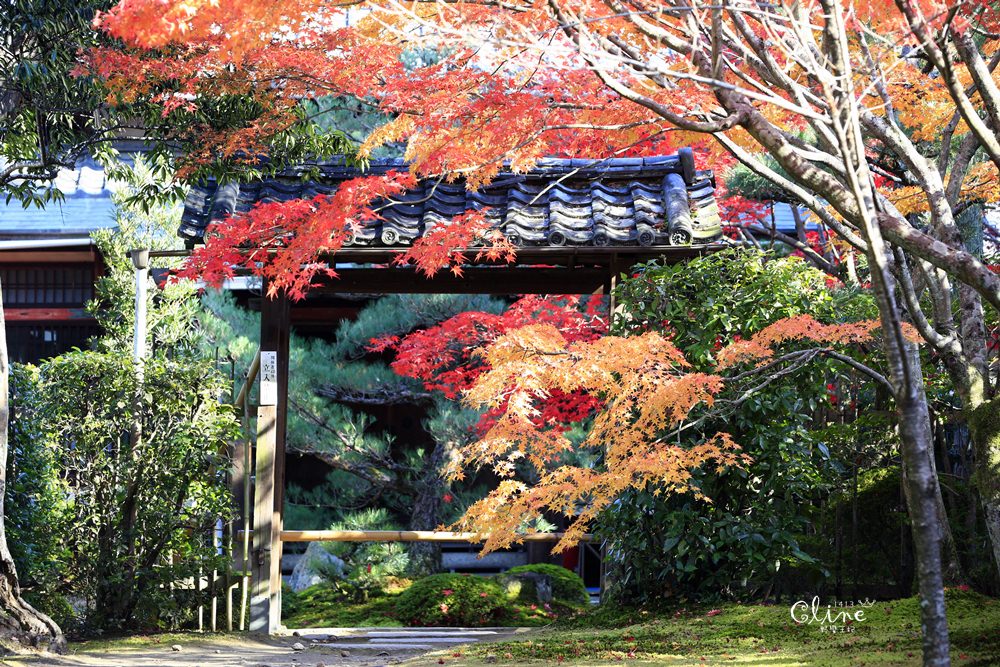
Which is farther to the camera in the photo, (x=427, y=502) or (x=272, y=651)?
(x=427, y=502)

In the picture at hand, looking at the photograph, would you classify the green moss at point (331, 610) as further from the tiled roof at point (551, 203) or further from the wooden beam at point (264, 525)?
the tiled roof at point (551, 203)

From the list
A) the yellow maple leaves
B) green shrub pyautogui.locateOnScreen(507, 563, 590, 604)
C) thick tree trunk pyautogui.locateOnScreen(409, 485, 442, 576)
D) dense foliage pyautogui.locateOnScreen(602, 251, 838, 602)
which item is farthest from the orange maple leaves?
thick tree trunk pyautogui.locateOnScreen(409, 485, 442, 576)

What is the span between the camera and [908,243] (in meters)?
4.33

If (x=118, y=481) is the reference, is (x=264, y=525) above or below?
below

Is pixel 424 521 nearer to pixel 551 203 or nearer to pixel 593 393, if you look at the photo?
pixel 551 203

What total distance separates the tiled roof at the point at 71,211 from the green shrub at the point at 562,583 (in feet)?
21.1

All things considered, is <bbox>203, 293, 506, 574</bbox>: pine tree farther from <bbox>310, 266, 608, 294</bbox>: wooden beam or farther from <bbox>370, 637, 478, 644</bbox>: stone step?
<bbox>370, 637, 478, 644</bbox>: stone step

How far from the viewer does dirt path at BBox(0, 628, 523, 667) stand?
630cm

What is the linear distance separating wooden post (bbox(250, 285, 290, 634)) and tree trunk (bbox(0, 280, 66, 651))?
1672 millimetres

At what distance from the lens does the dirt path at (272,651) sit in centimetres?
630

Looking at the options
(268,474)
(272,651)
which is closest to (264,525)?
(268,474)

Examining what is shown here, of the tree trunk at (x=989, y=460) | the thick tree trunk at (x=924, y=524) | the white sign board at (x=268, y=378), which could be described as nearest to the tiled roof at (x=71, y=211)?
the white sign board at (x=268, y=378)

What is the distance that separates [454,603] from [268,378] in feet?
9.97

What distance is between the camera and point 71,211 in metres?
12.8
